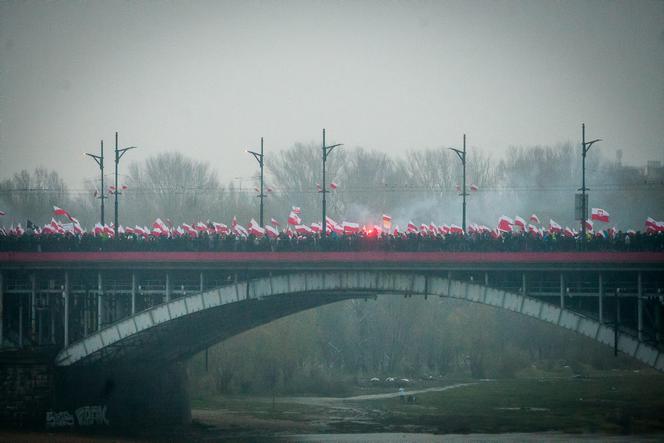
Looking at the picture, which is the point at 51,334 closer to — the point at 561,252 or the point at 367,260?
the point at 367,260

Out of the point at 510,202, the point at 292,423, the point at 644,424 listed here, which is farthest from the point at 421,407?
the point at 510,202

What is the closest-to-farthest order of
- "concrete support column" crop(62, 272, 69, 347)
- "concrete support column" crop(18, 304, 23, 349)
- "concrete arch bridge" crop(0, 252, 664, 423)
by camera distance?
"concrete arch bridge" crop(0, 252, 664, 423)
"concrete support column" crop(62, 272, 69, 347)
"concrete support column" crop(18, 304, 23, 349)

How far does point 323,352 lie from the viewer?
4230 inches

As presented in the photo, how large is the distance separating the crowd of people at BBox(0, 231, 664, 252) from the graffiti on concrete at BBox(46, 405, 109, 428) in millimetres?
9076

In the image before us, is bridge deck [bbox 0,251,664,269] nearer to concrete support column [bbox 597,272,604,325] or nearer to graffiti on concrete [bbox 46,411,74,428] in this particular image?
concrete support column [bbox 597,272,604,325]

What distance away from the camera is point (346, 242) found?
70938mm

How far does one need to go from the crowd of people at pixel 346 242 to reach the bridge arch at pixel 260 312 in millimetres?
1559

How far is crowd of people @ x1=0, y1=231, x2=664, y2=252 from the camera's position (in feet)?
213

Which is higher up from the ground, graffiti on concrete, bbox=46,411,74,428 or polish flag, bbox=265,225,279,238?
polish flag, bbox=265,225,279,238

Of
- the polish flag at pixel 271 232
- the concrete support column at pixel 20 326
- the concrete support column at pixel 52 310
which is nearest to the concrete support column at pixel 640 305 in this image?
the polish flag at pixel 271 232

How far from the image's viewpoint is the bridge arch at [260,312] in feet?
207

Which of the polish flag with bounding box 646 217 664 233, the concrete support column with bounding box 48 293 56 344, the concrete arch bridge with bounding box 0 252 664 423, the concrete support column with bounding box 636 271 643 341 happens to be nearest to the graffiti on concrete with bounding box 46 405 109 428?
the concrete arch bridge with bounding box 0 252 664 423

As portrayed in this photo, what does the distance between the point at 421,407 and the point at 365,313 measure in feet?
70.9

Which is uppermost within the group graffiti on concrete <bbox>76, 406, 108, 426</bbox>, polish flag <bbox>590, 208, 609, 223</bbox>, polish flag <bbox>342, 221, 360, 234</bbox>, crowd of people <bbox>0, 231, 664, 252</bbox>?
polish flag <bbox>590, 208, 609, 223</bbox>
